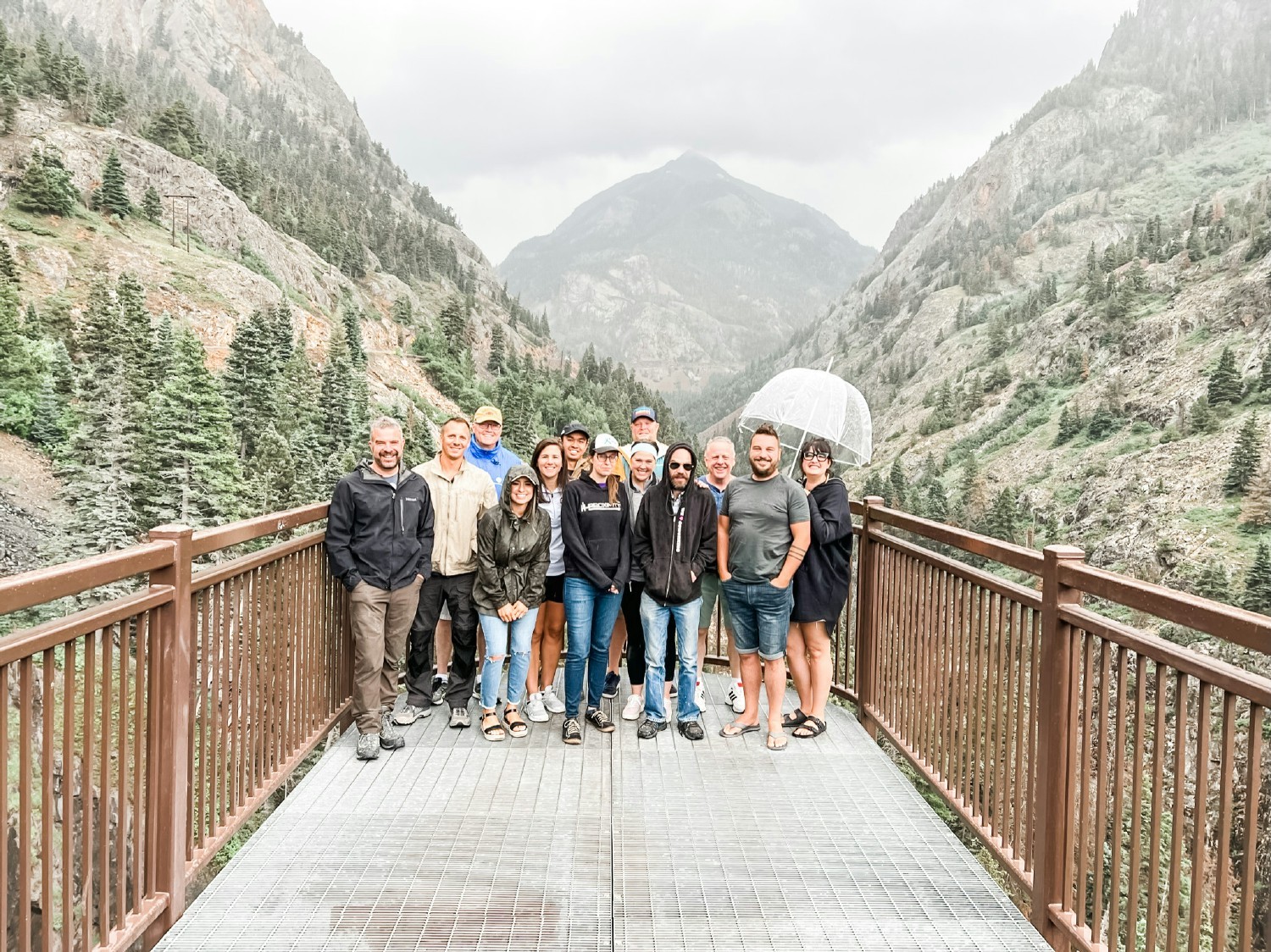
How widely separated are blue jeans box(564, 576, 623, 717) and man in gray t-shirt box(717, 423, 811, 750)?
2.13 ft

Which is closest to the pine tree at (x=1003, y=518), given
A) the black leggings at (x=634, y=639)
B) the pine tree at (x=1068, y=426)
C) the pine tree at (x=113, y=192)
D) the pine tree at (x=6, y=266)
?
the pine tree at (x=1068, y=426)

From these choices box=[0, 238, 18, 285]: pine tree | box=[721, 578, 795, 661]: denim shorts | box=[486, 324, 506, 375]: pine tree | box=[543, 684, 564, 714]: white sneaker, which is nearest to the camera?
box=[721, 578, 795, 661]: denim shorts

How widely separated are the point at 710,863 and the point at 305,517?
2360mm

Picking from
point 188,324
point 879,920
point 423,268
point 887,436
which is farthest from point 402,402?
point 887,436

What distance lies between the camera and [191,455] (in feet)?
81.1

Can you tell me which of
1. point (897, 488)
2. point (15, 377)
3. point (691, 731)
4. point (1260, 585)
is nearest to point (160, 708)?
point (691, 731)

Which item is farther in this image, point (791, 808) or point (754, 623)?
point (754, 623)

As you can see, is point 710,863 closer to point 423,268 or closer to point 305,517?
point 305,517

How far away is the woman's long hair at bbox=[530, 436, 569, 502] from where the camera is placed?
14.7 feet

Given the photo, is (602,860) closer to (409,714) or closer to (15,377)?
(409,714)

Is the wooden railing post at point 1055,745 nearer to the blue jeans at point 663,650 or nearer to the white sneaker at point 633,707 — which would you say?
the blue jeans at point 663,650

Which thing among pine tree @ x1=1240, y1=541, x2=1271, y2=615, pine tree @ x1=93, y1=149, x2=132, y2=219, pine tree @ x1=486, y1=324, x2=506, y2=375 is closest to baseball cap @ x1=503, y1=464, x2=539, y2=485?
pine tree @ x1=1240, y1=541, x2=1271, y2=615

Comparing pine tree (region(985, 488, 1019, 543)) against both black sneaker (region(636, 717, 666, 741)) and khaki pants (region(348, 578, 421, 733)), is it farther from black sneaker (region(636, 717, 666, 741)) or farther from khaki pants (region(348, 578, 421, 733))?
khaki pants (region(348, 578, 421, 733))

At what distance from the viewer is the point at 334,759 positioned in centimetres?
400
